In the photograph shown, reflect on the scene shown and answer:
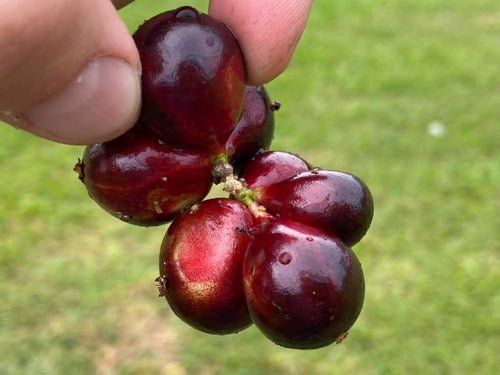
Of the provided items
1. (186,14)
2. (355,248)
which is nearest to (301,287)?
(186,14)

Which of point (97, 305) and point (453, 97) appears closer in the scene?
point (97, 305)

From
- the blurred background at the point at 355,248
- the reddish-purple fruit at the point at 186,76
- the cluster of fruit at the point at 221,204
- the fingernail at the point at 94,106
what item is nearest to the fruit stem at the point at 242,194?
the cluster of fruit at the point at 221,204

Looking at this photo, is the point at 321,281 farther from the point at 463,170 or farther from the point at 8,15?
the point at 463,170

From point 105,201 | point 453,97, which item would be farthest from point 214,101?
point 453,97

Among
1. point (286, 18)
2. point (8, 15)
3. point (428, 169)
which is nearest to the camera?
point (8, 15)

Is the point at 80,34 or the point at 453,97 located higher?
the point at 80,34

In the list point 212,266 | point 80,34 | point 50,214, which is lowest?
point 50,214

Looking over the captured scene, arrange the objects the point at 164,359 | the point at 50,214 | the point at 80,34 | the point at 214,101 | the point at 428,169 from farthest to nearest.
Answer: the point at 428,169 < the point at 50,214 < the point at 164,359 < the point at 214,101 < the point at 80,34

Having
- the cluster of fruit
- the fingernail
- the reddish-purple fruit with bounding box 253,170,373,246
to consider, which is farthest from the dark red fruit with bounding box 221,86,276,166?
the fingernail
